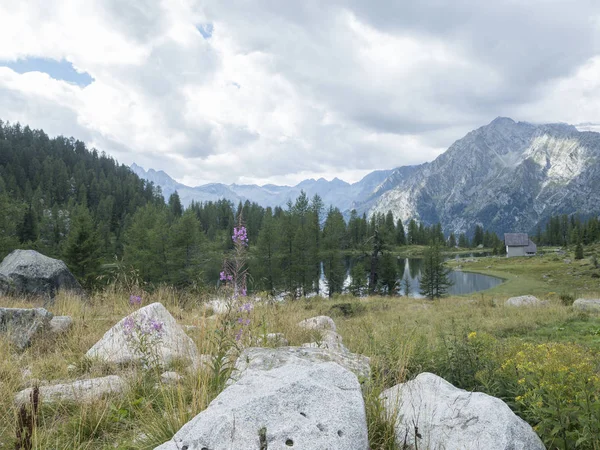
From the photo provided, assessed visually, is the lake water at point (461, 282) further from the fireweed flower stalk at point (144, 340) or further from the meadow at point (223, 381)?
the fireweed flower stalk at point (144, 340)

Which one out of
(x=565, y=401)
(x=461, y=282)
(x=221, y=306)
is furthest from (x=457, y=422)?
(x=461, y=282)

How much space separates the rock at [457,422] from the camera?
294cm

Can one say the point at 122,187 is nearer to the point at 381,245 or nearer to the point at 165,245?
the point at 165,245

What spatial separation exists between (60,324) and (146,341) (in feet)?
10.8

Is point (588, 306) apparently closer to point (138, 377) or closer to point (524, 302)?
point (524, 302)

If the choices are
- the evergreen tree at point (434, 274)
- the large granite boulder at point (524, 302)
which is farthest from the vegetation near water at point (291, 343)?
the evergreen tree at point (434, 274)

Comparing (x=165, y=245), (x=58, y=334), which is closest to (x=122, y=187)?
(x=165, y=245)

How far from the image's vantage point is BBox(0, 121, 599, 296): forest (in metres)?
34.2

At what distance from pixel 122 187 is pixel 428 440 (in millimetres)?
155038

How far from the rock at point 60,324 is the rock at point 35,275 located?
6.32 metres

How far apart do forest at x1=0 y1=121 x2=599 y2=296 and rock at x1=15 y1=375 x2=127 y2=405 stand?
2.52 metres

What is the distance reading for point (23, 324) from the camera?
6363mm

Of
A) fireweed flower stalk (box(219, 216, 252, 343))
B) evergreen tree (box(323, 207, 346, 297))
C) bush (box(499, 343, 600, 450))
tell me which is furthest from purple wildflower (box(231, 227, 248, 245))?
evergreen tree (box(323, 207, 346, 297))

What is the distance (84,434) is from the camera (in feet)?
11.3
